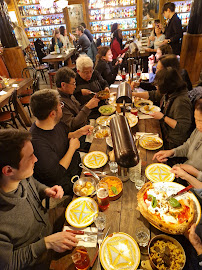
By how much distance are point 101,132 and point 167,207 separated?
1201mm

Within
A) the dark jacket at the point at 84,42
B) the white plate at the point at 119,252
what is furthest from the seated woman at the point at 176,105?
the dark jacket at the point at 84,42

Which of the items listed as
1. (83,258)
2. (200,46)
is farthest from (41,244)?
(200,46)

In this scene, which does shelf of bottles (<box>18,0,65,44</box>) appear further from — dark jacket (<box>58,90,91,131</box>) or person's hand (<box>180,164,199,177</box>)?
person's hand (<box>180,164,199,177</box>)

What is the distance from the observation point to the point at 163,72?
2.13 metres

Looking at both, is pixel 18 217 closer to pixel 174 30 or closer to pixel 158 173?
pixel 158 173

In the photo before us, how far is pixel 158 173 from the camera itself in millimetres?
1559

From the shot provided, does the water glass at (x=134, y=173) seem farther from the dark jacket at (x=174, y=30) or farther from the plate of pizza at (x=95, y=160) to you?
the dark jacket at (x=174, y=30)

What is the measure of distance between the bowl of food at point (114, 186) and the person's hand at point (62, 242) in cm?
39

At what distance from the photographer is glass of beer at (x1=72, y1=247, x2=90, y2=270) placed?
1.01 meters

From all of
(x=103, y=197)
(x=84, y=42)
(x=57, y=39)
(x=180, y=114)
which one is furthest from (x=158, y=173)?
(x=57, y=39)

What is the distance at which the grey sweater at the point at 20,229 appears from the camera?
42.9 inches

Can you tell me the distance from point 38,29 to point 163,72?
885cm

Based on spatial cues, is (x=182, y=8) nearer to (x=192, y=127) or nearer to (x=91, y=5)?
(x=91, y=5)

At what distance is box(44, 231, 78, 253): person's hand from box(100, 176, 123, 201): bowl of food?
392 millimetres
